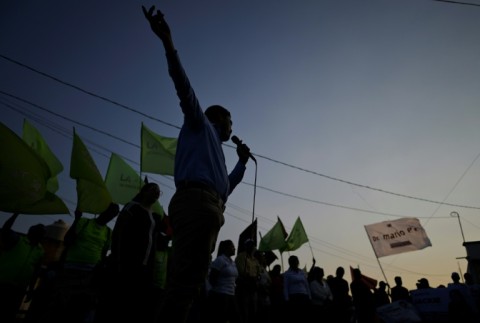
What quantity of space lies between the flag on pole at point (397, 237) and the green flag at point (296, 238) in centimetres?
246

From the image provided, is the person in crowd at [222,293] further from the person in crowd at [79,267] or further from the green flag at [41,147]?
the green flag at [41,147]

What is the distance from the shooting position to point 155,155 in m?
7.94

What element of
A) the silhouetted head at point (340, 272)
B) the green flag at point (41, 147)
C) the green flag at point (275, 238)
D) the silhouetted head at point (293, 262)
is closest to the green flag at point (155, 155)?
the green flag at point (41, 147)

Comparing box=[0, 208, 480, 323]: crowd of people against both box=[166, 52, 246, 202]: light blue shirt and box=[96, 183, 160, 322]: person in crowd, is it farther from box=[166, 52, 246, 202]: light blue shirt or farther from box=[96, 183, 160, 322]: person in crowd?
box=[166, 52, 246, 202]: light blue shirt

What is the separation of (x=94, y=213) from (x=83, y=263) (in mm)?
828

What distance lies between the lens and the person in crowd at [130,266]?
3.00 m

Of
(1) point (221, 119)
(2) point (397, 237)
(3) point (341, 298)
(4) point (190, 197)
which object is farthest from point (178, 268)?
(2) point (397, 237)

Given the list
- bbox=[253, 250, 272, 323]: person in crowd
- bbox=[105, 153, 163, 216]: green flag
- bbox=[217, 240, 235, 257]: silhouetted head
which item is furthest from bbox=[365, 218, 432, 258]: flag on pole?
bbox=[105, 153, 163, 216]: green flag

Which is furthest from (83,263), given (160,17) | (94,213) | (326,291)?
(326,291)

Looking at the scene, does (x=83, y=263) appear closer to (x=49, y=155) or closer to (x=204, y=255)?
(x=49, y=155)

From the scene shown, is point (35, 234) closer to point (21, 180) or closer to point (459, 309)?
point (21, 180)

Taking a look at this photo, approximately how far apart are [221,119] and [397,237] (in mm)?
11173

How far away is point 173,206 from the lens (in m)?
1.97

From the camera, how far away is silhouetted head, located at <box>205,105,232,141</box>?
8.45 feet
